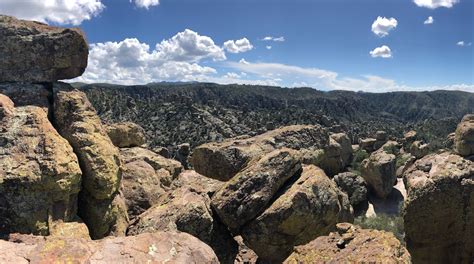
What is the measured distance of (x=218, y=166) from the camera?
2316cm

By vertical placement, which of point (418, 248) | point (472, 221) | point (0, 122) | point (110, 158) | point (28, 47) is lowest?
point (418, 248)

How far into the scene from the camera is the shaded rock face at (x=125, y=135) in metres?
24.0

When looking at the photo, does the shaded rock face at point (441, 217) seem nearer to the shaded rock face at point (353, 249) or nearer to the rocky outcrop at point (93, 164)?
the shaded rock face at point (353, 249)

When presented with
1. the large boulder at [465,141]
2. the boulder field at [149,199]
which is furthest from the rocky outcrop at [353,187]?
the boulder field at [149,199]

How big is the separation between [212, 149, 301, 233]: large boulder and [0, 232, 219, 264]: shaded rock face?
475 cm

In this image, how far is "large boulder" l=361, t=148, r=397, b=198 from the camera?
45656 mm

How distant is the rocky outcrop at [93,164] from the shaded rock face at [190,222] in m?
1.06

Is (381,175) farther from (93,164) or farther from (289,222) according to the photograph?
(93,164)

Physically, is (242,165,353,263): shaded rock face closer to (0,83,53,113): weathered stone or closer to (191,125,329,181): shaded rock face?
(191,125,329,181): shaded rock face

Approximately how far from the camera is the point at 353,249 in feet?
36.1

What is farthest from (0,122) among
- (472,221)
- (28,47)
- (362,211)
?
(362,211)

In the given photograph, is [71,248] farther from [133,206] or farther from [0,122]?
[133,206]

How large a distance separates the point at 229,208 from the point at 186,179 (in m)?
5.61

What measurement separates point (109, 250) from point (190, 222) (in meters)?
5.35
